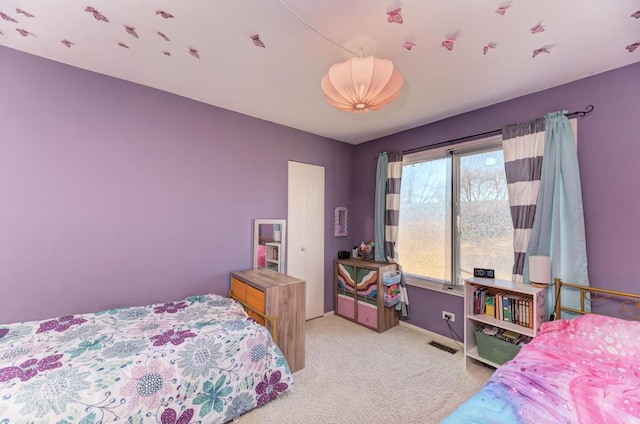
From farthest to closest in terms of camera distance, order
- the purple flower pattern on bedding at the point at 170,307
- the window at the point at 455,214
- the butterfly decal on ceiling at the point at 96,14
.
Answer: the window at the point at 455,214
the purple flower pattern on bedding at the point at 170,307
the butterfly decal on ceiling at the point at 96,14

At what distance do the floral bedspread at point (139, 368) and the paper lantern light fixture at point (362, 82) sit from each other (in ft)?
5.69

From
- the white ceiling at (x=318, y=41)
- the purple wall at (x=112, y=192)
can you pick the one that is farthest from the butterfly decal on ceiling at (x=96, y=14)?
the purple wall at (x=112, y=192)

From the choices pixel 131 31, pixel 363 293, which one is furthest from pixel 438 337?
pixel 131 31

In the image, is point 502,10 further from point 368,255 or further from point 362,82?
point 368,255

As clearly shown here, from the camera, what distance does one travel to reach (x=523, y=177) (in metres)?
2.39

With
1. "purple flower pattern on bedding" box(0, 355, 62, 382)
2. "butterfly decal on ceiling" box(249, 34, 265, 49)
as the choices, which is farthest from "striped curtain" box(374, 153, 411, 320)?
"purple flower pattern on bedding" box(0, 355, 62, 382)

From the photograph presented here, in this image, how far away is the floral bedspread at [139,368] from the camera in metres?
1.29

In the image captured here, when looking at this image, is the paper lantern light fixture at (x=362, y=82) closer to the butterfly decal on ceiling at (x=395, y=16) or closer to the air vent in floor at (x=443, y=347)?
the butterfly decal on ceiling at (x=395, y=16)

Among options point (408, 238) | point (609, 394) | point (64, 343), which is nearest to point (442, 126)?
point (408, 238)

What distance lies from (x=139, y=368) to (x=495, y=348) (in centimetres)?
270

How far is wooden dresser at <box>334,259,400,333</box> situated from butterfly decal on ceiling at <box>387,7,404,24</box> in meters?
2.48

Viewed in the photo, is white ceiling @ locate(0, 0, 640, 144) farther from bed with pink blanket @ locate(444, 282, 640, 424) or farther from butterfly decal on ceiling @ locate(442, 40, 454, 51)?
bed with pink blanket @ locate(444, 282, 640, 424)

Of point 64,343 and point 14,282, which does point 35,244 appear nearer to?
point 14,282

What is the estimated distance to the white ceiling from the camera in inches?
57.7
